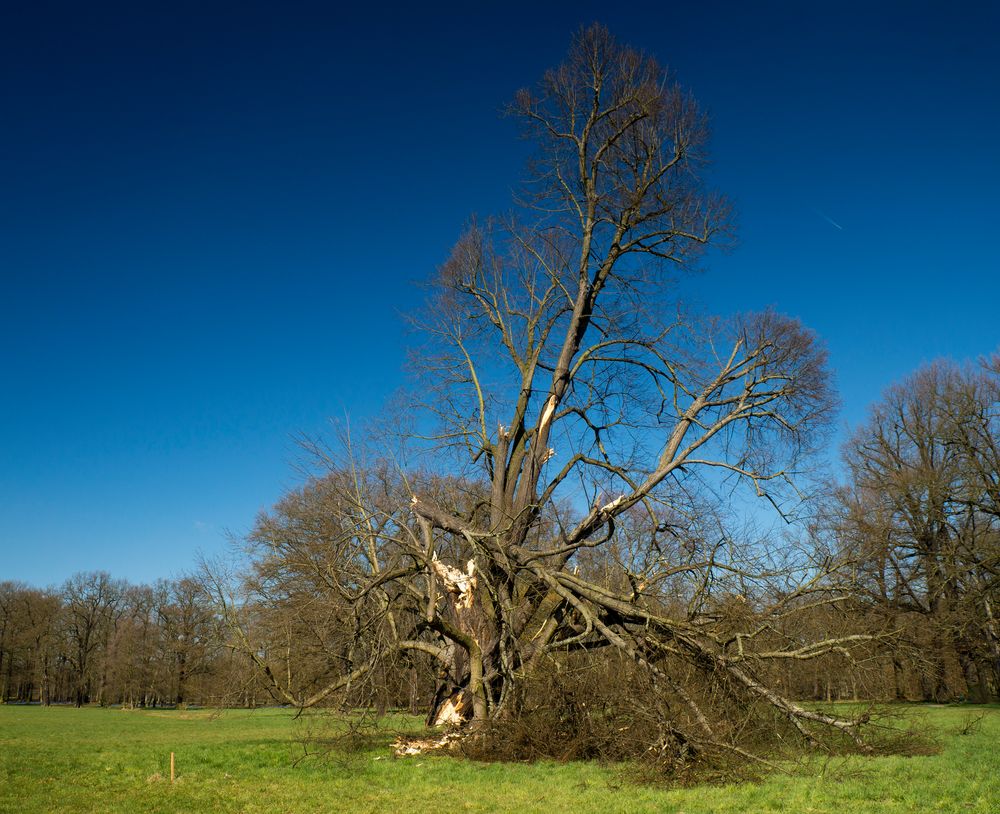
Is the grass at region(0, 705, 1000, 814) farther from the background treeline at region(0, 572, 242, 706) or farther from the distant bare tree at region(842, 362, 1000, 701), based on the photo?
the background treeline at region(0, 572, 242, 706)

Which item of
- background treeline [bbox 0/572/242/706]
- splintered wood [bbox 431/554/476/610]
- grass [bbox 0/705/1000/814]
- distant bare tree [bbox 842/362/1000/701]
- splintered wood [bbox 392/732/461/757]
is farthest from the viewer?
background treeline [bbox 0/572/242/706]

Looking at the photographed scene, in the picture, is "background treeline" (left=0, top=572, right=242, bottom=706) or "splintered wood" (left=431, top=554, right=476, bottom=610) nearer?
"splintered wood" (left=431, top=554, right=476, bottom=610)

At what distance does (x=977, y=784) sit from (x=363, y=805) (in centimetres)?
668

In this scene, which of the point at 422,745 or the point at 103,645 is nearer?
the point at 422,745

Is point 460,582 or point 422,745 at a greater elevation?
point 460,582

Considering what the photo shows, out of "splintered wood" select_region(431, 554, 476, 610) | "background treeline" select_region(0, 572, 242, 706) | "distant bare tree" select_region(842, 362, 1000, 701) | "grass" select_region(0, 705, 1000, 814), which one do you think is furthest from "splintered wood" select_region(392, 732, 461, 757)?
"background treeline" select_region(0, 572, 242, 706)

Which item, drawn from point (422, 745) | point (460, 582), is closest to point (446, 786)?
point (422, 745)

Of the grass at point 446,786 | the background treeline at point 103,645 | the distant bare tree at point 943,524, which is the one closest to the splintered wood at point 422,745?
the grass at point 446,786

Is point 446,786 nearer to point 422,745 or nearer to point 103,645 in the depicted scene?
point 422,745

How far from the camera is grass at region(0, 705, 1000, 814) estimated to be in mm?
8070

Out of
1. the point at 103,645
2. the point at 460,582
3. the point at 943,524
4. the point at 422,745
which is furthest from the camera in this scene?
the point at 103,645

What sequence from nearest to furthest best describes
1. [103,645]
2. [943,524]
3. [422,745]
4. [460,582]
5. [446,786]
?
[446,786]
[422,745]
[460,582]
[943,524]
[103,645]

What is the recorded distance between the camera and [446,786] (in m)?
9.70

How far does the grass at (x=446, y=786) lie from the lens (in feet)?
26.5
